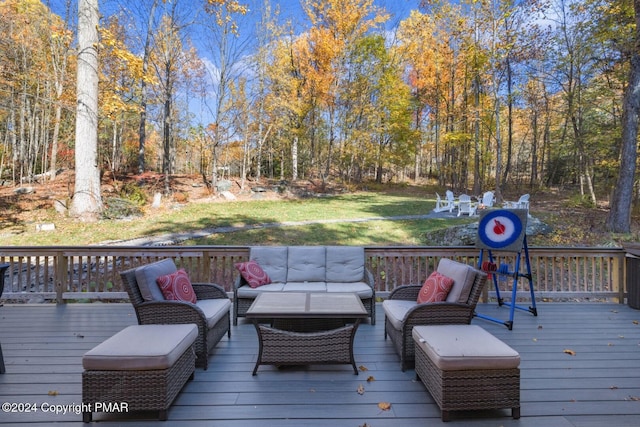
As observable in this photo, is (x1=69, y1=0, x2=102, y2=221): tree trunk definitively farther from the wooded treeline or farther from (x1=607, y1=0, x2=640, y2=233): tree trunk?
(x1=607, y1=0, x2=640, y2=233): tree trunk

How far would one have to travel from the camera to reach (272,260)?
455 cm

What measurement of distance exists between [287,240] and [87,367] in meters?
5.54

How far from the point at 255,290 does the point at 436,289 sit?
2.00m

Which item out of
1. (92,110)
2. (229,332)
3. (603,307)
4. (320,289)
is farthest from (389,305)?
(92,110)

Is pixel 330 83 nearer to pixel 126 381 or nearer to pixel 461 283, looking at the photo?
pixel 461 283

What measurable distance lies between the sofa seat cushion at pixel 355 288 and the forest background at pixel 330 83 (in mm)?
7821

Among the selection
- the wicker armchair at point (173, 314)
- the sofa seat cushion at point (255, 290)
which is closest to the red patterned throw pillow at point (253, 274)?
the sofa seat cushion at point (255, 290)

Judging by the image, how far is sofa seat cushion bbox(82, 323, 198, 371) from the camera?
2.12 meters

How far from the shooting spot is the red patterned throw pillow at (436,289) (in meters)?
3.15

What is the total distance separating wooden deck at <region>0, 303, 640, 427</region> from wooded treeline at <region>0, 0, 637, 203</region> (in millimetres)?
7184

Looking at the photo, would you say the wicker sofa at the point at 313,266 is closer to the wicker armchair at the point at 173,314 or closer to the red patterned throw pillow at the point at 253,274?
the red patterned throw pillow at the point at 253,274

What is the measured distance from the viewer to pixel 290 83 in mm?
16828

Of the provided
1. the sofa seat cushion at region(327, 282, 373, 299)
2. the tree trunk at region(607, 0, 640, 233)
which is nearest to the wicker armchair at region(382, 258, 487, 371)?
the sofa seat cushion at region(327, 282, 373, 299)

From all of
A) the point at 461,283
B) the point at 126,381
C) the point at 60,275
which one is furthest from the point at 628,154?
the point at 60,275
